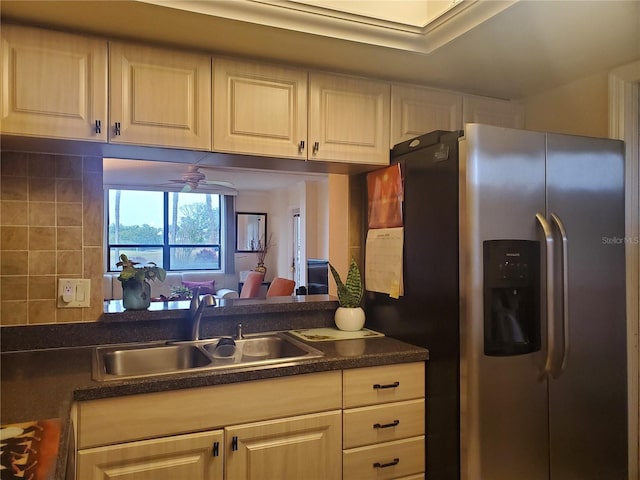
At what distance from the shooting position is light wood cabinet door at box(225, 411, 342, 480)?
1592 millimetres

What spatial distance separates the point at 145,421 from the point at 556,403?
149 cm

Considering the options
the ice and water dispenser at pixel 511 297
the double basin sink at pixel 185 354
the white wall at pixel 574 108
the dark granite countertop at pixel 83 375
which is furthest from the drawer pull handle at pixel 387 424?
the white wall at pixel 574 108

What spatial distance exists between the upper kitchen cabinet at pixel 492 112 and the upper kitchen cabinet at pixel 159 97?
1297mm

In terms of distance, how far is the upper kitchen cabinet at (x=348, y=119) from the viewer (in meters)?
1.99

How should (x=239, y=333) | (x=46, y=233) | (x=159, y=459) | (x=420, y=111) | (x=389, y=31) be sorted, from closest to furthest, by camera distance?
(x=159, y=459)
(x=389, y=31)
(x=46, y=233)
(x=239, y=333)
(x=420, y=111)

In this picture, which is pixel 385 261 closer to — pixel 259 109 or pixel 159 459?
pixel 259 109

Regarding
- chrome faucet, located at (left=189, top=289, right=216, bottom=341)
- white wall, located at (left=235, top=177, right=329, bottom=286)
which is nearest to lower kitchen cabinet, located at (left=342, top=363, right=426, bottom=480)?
chrome faucet, located at (left=189, top=289, right=216, bottom=341)

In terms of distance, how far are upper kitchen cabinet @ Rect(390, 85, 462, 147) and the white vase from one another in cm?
82

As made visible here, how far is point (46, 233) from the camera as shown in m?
1.88

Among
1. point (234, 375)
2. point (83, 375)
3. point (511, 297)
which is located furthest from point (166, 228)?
point (511, 297)

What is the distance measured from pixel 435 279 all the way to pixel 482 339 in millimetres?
292

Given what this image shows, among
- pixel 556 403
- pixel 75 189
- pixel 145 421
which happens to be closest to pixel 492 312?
pixel 556 403

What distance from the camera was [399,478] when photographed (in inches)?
72.4

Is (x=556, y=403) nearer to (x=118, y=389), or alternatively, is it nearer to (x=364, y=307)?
(x=364, y=307)
